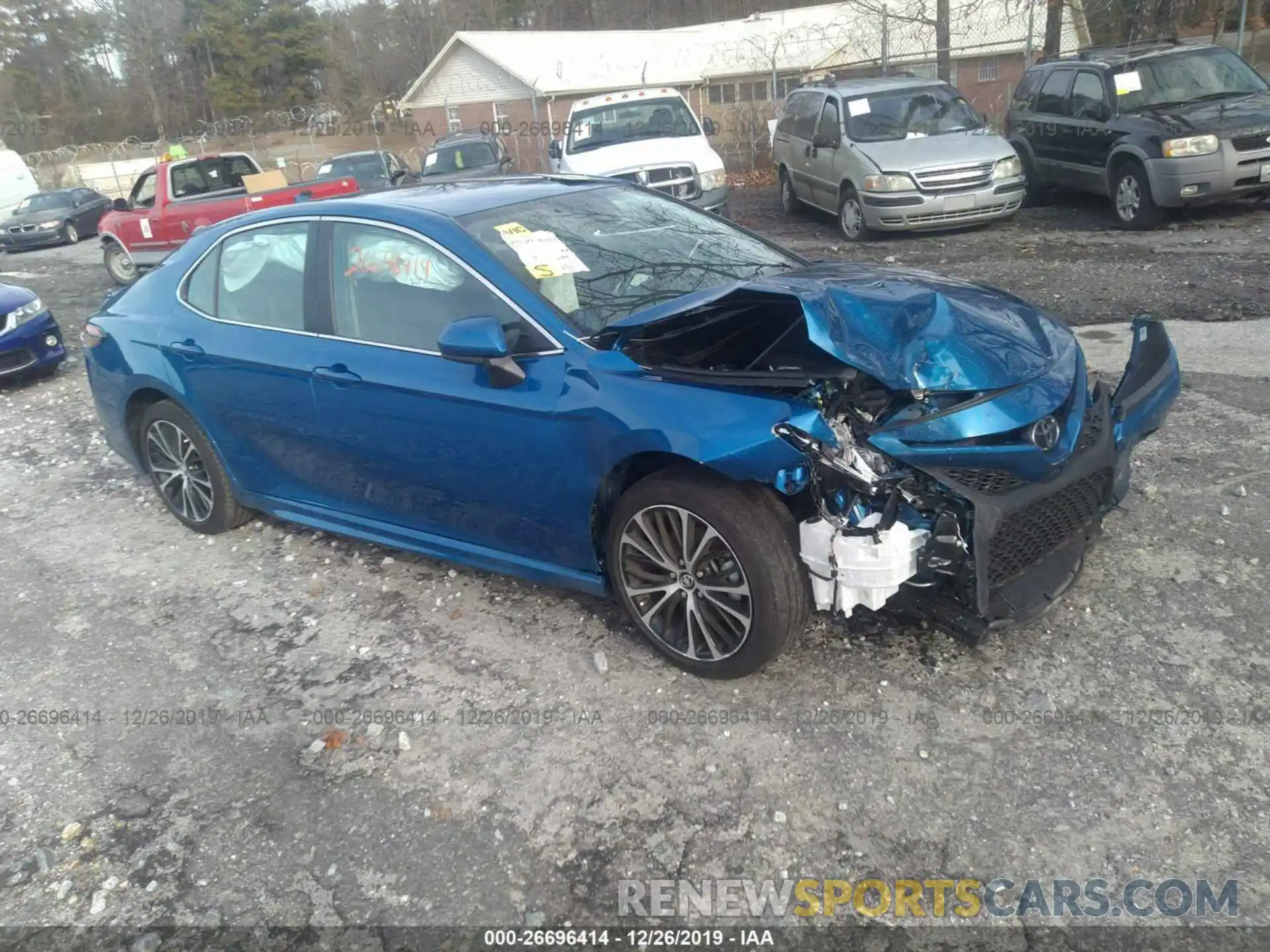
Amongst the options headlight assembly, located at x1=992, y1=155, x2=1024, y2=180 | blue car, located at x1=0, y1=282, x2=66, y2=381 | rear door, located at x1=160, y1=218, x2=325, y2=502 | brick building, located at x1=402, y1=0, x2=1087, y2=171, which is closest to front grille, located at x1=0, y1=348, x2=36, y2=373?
blue car, located at x1=0, y1=282, x2=66, y2=381

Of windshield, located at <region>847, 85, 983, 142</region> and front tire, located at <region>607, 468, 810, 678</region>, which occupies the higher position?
windshield, located at <region>847, 85, 983, 142</region>

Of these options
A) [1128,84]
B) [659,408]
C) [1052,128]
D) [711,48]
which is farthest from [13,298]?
[711,48]

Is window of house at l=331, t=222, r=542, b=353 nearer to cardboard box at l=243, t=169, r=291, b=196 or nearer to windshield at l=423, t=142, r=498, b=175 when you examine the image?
cardboard box at l=243, t=169, r=291, b=196

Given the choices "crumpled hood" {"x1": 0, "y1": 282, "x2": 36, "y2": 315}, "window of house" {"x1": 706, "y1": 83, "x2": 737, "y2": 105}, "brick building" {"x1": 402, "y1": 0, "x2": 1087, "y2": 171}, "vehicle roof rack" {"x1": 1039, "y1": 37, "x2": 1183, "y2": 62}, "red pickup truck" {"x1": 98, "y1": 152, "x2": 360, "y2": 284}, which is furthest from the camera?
"window of house" {"x1": 706, "y1": 83, "x2": 737, "y2": 105}

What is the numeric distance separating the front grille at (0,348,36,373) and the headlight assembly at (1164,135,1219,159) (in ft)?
36.9

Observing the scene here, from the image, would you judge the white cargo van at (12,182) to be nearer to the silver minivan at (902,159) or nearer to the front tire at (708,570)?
the silver minivan at (902,159)

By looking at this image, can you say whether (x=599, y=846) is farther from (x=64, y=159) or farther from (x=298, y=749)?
(x=64, y=159)

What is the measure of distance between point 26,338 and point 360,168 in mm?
10121

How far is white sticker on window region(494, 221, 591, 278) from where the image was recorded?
12.5 feet

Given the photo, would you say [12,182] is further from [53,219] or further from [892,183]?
[892,183]

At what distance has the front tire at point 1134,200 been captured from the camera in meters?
10.5


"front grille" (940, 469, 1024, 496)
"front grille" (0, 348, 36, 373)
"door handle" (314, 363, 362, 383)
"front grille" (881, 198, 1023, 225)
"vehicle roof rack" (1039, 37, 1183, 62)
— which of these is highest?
"vehicle roof rack" (1039, 37, 1183, 62)

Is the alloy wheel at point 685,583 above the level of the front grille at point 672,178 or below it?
below

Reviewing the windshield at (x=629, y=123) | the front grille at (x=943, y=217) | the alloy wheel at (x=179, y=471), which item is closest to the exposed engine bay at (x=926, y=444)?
the alloy wheel at (x=179, y=471)
